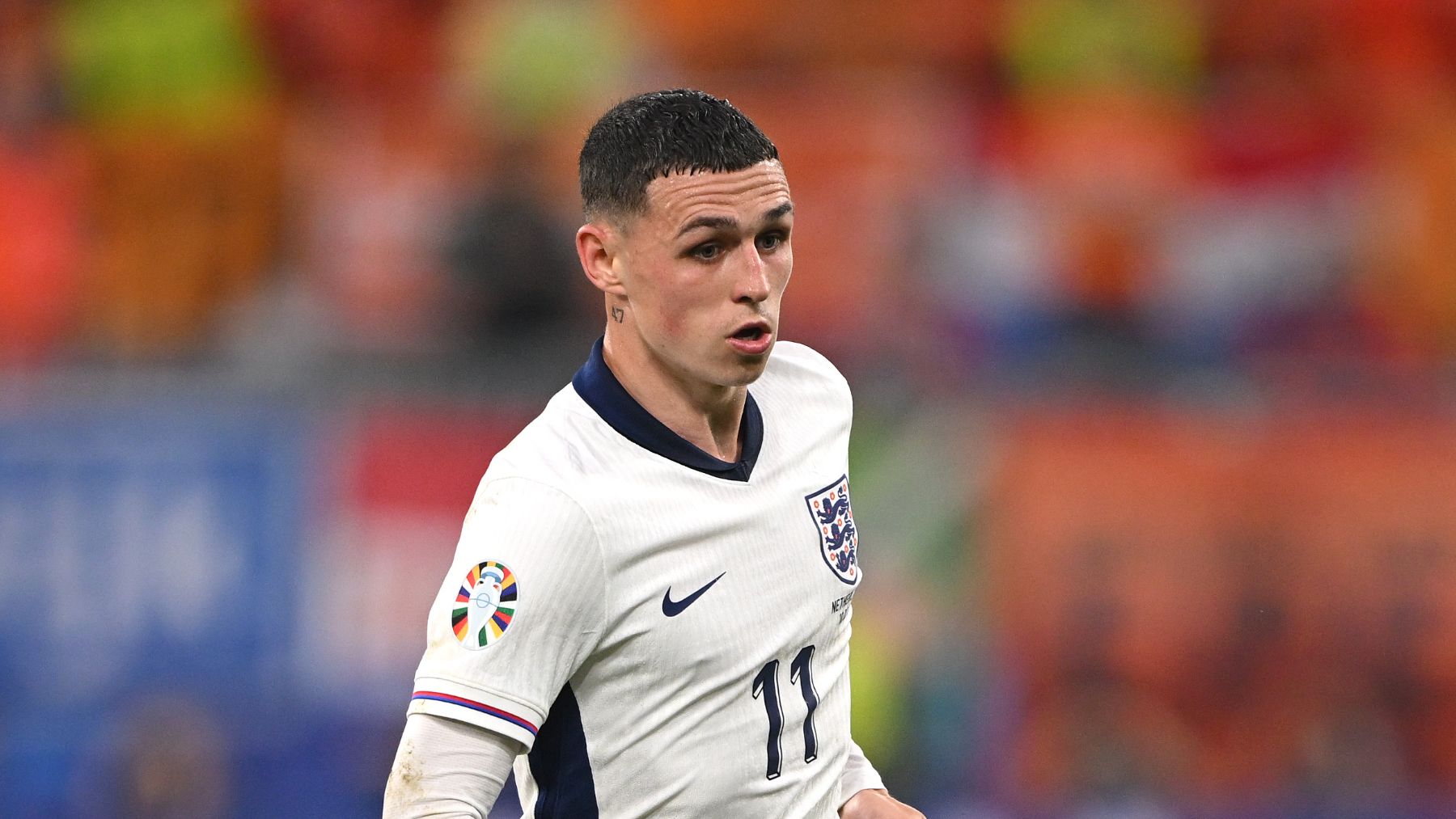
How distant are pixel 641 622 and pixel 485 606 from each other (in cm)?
26

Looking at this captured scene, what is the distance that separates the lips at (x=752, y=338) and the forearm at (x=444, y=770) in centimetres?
71

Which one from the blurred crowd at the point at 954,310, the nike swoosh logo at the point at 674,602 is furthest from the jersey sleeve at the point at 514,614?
the blurred crowd at the point at 954,310

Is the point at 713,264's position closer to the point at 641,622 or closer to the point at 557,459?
the point at 557,459

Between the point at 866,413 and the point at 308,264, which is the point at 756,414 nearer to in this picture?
the point at 866,413

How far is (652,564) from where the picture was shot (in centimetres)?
299

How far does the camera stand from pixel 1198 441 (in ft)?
21.8

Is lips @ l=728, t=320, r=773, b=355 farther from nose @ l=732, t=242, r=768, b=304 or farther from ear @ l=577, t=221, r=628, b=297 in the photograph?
ear @ l=577, t=221, r=628, b=297

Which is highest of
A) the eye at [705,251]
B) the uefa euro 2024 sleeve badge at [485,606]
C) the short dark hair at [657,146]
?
the short dark hair at [657,146]

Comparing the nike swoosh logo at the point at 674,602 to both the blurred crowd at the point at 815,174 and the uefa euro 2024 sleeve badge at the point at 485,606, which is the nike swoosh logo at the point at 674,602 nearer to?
the uefa euro 2024 sleeve badge at the point at 485,606

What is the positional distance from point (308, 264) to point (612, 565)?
5.66 metres

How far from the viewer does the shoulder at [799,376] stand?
139 inches

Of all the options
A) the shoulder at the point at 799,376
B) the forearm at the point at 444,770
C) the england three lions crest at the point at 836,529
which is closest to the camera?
the forearm at the point at 444,770

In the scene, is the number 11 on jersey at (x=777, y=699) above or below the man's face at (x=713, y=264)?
below

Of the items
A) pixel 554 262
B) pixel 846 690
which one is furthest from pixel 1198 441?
pixel 846 690
